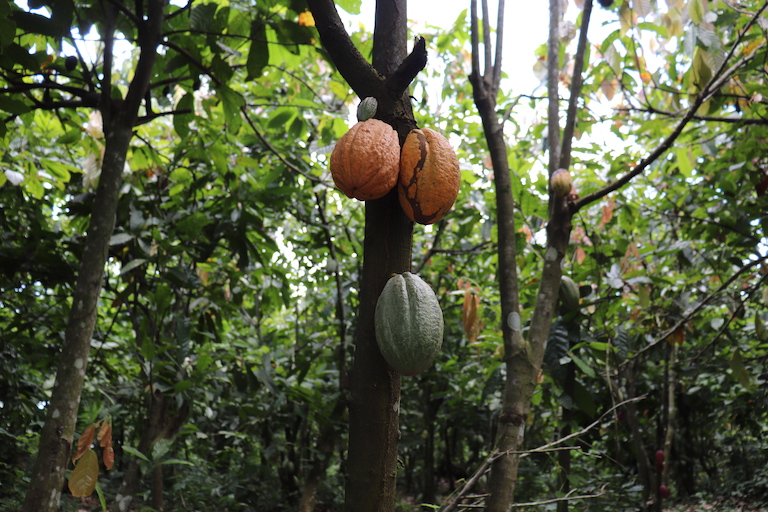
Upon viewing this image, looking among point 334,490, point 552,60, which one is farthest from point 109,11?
point 334,490

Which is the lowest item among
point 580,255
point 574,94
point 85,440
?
point 85,440

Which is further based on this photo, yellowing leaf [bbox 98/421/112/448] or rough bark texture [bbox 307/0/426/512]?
yellowing leaf [bbox 98/421/112/448]

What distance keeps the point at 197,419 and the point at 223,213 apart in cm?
185

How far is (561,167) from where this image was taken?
167cm

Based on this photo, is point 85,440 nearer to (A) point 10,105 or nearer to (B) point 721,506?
(A) point 10,105

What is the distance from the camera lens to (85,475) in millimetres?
1438

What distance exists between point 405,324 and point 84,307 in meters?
1.14

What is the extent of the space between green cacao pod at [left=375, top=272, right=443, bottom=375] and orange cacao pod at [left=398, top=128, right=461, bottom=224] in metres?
0.11

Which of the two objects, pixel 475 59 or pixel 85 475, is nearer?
pixel 85 475

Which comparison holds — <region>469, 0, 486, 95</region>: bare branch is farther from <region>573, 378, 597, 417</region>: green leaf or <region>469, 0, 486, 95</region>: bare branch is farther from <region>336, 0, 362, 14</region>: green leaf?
<region>573, 378, 597, 417</region>: green leaf

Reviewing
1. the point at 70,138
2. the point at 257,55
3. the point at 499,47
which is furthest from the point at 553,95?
the point at 70,138

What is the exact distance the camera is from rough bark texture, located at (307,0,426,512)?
2.66 ft

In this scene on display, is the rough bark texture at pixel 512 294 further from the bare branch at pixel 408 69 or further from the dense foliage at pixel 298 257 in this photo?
the bare branch at pixel 408 69

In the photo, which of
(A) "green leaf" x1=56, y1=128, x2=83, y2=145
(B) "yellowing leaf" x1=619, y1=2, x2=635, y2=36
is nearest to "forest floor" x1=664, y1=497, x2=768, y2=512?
(B) "yellowing leaf" x1=619, y1=2, x2=635, y2=36
